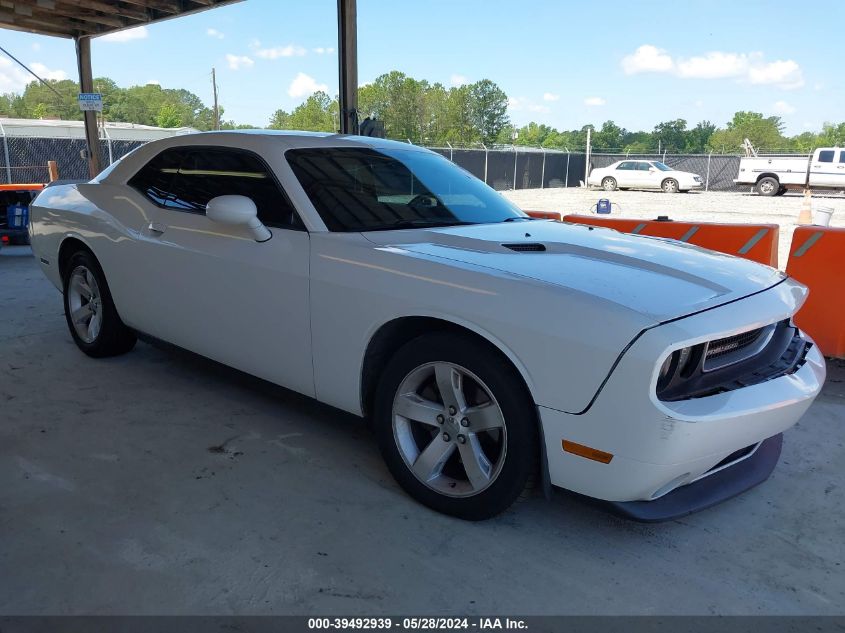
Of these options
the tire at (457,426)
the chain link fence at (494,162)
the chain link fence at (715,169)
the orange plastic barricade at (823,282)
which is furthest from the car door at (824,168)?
the tire at (457,426)

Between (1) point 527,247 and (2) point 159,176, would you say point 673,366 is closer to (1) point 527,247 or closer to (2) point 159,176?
(1) point 527,247

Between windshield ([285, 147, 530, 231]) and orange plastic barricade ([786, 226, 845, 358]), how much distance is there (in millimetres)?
2484

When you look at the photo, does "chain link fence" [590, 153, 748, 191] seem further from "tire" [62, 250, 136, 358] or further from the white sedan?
"tire" [62, 250, 136, 358]

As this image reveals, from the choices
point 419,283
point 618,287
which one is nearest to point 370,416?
point 419,283

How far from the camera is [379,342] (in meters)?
2.79

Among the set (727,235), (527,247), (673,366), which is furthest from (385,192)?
(727,235)

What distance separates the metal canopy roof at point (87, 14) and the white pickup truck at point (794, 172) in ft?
78.4

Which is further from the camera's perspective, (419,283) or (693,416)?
(419,283)

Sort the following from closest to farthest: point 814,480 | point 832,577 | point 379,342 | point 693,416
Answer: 1. point 693,416
2. point 832,577
3. point 379,342
4. point 814,480

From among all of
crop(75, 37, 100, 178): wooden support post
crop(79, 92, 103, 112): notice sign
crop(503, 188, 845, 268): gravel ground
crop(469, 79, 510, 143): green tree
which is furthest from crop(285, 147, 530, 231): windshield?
crop(469, 79, 510, 143): green tree

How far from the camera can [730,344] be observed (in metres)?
2.46

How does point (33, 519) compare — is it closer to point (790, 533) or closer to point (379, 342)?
point (379, 342)

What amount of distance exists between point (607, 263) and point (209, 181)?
2.22m

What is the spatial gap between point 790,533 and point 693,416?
944mm
